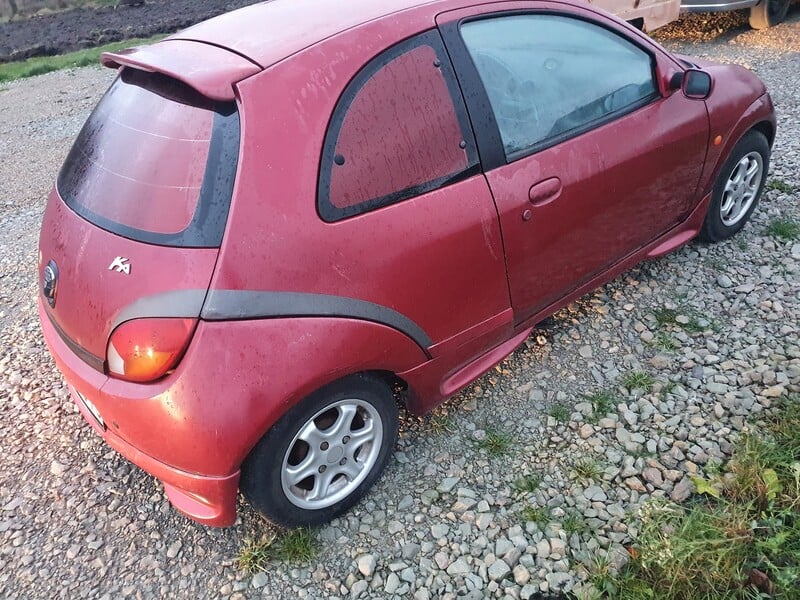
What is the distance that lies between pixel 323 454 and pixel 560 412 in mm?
1174

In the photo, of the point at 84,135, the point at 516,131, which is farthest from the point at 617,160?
the point at 84,135

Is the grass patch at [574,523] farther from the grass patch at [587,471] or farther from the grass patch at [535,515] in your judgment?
the grass patch at [587,471]

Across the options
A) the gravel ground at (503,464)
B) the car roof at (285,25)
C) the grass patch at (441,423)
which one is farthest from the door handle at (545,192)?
the grass patch at (441,423)

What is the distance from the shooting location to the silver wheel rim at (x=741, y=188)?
3758 millimetres

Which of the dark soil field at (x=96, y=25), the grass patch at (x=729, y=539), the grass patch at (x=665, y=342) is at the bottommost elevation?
the dark soil field at (x=96, y=25)

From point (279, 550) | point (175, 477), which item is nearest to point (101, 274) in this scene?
point (175, 477)

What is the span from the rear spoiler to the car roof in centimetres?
5

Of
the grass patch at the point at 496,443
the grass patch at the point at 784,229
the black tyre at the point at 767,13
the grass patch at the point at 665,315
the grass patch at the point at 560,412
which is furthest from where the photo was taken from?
the black tyre at the point at 767,13

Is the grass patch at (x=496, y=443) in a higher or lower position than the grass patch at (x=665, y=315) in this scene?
higher

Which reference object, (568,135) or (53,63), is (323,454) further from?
(53,63)

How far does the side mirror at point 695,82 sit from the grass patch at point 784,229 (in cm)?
135

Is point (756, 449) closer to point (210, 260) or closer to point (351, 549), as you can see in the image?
point (351, 549)

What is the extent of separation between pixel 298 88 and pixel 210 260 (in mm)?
652

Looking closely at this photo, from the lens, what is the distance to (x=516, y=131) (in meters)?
2.60
